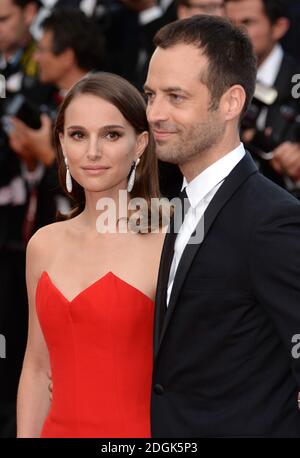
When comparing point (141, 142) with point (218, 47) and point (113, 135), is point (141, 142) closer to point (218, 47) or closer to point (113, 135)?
point (113, 135)

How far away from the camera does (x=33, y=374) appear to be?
306 centimetres

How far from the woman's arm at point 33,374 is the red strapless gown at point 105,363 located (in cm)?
10

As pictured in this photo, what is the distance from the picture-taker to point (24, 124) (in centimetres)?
522

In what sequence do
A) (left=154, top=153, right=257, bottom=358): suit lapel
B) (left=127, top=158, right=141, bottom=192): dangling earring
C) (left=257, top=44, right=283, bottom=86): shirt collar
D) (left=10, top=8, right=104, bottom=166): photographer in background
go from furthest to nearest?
(left=10, top=8, right=104, bottom=166): photographer in background < (left=257, top=44, right=283, bottom=86): shirt collar < (left=127, top=158, right=141, bottom=192): dangling earring < (left=154, top=153, right=257, bottom=358): suit lapel

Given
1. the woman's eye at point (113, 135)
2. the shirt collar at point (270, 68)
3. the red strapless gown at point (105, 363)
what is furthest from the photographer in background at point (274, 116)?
the red strapless gown at point (105, 363)

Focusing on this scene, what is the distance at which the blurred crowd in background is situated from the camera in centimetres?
499

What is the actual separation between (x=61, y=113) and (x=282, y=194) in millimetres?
932

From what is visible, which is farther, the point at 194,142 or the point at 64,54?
the point at 64,54

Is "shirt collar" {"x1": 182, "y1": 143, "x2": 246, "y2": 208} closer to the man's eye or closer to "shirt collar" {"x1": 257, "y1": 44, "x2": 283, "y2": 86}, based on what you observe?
the man's eye

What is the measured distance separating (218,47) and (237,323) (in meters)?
0.76

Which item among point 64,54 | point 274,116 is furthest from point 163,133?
point 64,54

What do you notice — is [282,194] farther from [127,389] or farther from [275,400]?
[127,389]

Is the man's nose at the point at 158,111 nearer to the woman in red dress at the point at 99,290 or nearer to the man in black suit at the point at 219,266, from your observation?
the man in black suit at the point at 219,266

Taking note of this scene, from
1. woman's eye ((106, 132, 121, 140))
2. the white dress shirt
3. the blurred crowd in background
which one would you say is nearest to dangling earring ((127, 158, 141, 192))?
woman's eye ((106, 132, 121, 140))
